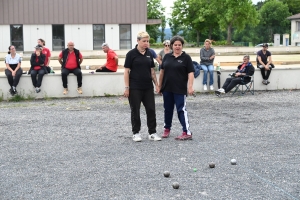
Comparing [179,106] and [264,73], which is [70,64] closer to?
[264,73]

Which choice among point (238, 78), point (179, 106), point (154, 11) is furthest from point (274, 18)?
point (179, 106)

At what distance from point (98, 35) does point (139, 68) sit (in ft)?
129

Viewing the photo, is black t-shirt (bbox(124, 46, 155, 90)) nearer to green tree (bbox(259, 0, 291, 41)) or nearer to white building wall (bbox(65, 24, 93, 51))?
white building wall (bbox(65, 24, 93, 51))

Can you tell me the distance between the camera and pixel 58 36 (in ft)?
153

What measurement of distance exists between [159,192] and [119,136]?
3604 millimetres

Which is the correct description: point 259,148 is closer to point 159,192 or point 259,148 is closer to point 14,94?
point 159,192

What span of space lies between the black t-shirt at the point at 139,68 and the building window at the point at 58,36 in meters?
38.4

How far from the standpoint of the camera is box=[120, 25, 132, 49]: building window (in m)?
47.5

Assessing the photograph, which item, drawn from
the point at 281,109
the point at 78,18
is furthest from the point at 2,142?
the point at 78,18

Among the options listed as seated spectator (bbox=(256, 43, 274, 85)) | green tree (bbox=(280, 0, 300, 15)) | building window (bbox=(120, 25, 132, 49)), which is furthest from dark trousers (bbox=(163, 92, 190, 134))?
green tree (bbox=(280, 0, 300, 15))

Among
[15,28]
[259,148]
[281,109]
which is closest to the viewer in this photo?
[259,148]

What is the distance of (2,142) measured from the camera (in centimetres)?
898

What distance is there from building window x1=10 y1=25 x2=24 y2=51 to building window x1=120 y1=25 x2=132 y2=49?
8370 millimetres

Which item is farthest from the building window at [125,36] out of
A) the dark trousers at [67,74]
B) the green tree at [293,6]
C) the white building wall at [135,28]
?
the green tree at [293,6]
